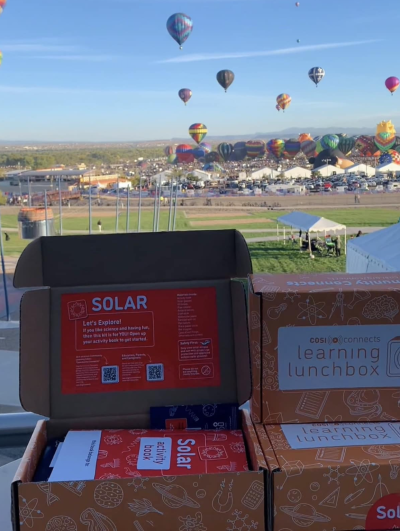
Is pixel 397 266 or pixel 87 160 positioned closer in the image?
pixel 397 266

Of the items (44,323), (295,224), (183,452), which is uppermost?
(44,323)

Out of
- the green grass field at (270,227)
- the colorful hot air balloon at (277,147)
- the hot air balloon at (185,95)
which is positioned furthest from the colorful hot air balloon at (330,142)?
the green grass field at (270,227)

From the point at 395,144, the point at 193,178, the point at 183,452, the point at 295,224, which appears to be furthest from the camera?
the point at 395,144

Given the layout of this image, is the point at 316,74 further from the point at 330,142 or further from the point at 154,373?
the point at 154,373

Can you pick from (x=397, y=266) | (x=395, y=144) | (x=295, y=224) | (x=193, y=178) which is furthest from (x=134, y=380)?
(x=395, y=144)

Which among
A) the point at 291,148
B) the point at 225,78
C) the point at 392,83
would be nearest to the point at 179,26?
the point at 225,78

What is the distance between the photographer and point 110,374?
686mm

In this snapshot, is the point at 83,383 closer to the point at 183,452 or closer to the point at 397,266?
the point at 183,452

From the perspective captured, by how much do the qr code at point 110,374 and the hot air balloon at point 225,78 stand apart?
2584 cm

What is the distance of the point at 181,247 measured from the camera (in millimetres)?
705

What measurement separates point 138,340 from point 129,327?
0.02 metres

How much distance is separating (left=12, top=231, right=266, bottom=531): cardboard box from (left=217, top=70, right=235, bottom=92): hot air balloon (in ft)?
84.6

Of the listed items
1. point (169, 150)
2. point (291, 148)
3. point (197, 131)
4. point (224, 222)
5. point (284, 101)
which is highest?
point (284, 101)

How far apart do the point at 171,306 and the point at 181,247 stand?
3.0 inches
